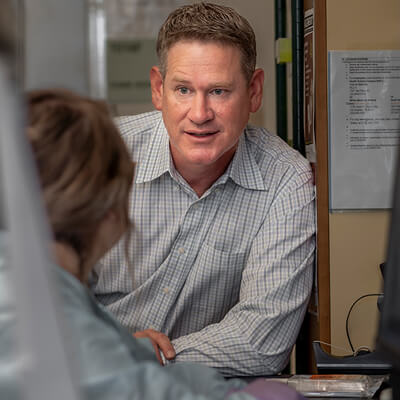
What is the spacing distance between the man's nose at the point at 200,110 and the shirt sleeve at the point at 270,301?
261mm

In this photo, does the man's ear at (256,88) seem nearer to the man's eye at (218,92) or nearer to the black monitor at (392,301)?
the man's eye at (218,92)

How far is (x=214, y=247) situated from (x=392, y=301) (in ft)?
3.24

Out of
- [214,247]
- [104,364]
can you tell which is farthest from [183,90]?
[104,364]

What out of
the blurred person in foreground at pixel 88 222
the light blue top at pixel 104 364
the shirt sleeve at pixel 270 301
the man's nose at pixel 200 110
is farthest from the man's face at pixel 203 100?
the light blue top at pixel 104 364

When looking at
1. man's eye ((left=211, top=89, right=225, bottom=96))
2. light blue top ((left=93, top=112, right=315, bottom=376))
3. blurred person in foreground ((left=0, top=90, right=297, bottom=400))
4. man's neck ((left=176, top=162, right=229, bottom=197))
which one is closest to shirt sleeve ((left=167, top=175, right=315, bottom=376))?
light blue top ((left=93, top=112, right=315, bottom=376))

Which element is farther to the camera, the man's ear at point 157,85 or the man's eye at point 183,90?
the man's ear at point 157,85

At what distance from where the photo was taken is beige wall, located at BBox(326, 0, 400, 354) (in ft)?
4.92

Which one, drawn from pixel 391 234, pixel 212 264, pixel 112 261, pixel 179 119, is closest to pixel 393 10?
pixel 179 119

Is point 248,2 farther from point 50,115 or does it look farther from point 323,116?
point 50,115

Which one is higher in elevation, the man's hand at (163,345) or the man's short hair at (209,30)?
the man's short hair at (209,30)

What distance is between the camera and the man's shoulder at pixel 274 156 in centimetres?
156

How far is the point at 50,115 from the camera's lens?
2.12 ft

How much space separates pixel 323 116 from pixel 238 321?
519 mm

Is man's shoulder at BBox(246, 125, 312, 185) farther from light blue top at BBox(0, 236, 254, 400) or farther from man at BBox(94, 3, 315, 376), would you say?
light blue top at BBox(0, 236, 254, 400)
